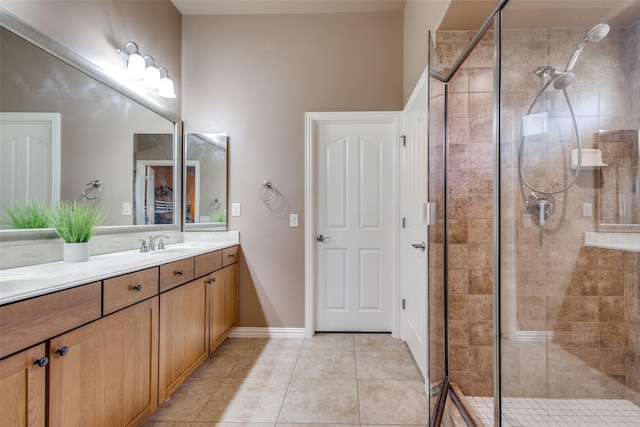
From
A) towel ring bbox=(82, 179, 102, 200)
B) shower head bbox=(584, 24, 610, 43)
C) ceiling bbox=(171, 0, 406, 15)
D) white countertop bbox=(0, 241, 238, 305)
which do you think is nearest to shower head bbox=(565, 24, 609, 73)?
shower head bbox=(584, 24, 610, 43)

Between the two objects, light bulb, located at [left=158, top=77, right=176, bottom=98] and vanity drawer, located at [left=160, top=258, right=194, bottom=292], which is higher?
light bulb, located at [left=158, top=77, right=176, bottom=98]

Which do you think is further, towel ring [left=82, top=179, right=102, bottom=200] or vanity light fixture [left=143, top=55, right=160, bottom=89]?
vanity light fixture [left=143, top=55, right=160, bottom=89]

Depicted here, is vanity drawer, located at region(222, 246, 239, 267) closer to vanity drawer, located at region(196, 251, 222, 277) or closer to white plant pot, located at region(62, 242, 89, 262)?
vanity drawer, located at region(196, 251, 222, 277)

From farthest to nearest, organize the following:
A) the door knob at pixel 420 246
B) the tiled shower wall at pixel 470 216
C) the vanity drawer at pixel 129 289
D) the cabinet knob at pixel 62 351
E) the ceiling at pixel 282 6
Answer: the ceiling at pixel 282 6 → the door knob at pixel 420 246 → the tiled shower wall at pixel 470 216 → the vanity drawer at pixel 129 289 → the cabinet knob at pixel 62 351

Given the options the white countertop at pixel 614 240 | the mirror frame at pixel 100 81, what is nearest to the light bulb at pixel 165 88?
the mirror frame at pixel 100 81

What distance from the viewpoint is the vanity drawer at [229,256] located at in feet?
7.63

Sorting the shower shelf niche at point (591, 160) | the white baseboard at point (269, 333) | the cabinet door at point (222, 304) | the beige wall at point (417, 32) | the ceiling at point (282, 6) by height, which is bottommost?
the white baseboard at point (269, 333)

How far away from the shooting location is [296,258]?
259 cm

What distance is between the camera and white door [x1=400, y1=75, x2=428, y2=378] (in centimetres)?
192

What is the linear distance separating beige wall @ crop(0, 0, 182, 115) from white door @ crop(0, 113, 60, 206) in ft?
1.59

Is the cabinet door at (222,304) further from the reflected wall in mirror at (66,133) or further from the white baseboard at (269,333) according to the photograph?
the reflected wall in mirror at (66,133)

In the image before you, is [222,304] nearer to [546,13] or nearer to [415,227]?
[415,227]

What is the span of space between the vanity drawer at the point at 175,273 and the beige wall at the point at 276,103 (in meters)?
0.82

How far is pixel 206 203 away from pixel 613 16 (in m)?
2.83
